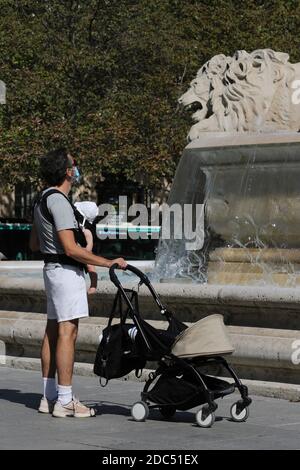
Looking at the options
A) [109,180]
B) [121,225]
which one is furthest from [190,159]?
[109,180]

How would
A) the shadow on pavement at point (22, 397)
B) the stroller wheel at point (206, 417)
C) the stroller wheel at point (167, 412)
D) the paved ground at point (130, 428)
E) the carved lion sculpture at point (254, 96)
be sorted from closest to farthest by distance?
the paved ground at point (130, 428) < the stroller wheel at point (206, 417) < the stroller wheel at point (167, 412) < the shadow on pavement at point (22, 397) < the carved lion sculpture at point (254, 96)

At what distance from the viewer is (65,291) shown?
8672mm

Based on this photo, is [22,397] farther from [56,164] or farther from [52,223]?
[56,164]

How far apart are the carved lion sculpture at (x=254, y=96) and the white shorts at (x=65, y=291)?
4814 millimetres

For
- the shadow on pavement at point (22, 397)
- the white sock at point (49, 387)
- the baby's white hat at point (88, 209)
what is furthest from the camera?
the baby's white hat at point (88, 209)

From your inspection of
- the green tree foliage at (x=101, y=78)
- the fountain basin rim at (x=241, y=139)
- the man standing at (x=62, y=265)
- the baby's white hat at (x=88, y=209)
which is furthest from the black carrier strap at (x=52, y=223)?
the green tree foliage at (x=101, y=78)

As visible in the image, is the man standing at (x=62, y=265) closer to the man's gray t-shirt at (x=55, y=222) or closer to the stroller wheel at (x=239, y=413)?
the man's gray t-shirt at (x=55, y=222)

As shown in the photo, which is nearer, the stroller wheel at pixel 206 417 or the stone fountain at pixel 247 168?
the stroller wheel at pixel 206 417

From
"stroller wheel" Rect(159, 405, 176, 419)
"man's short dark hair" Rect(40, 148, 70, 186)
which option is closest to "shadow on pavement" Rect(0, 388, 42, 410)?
"stroller wheel" Rect(159, 405, 176, 419)

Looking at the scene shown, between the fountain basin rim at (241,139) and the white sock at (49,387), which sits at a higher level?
the fountain basin rim at (241,139)

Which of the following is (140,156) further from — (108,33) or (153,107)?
(108,33)

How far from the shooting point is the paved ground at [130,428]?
7574mm

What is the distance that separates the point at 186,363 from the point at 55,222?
4.43ft

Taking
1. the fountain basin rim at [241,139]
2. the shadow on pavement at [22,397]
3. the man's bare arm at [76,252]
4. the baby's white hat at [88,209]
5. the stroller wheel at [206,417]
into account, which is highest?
the fountain basin rim at [241,139]
